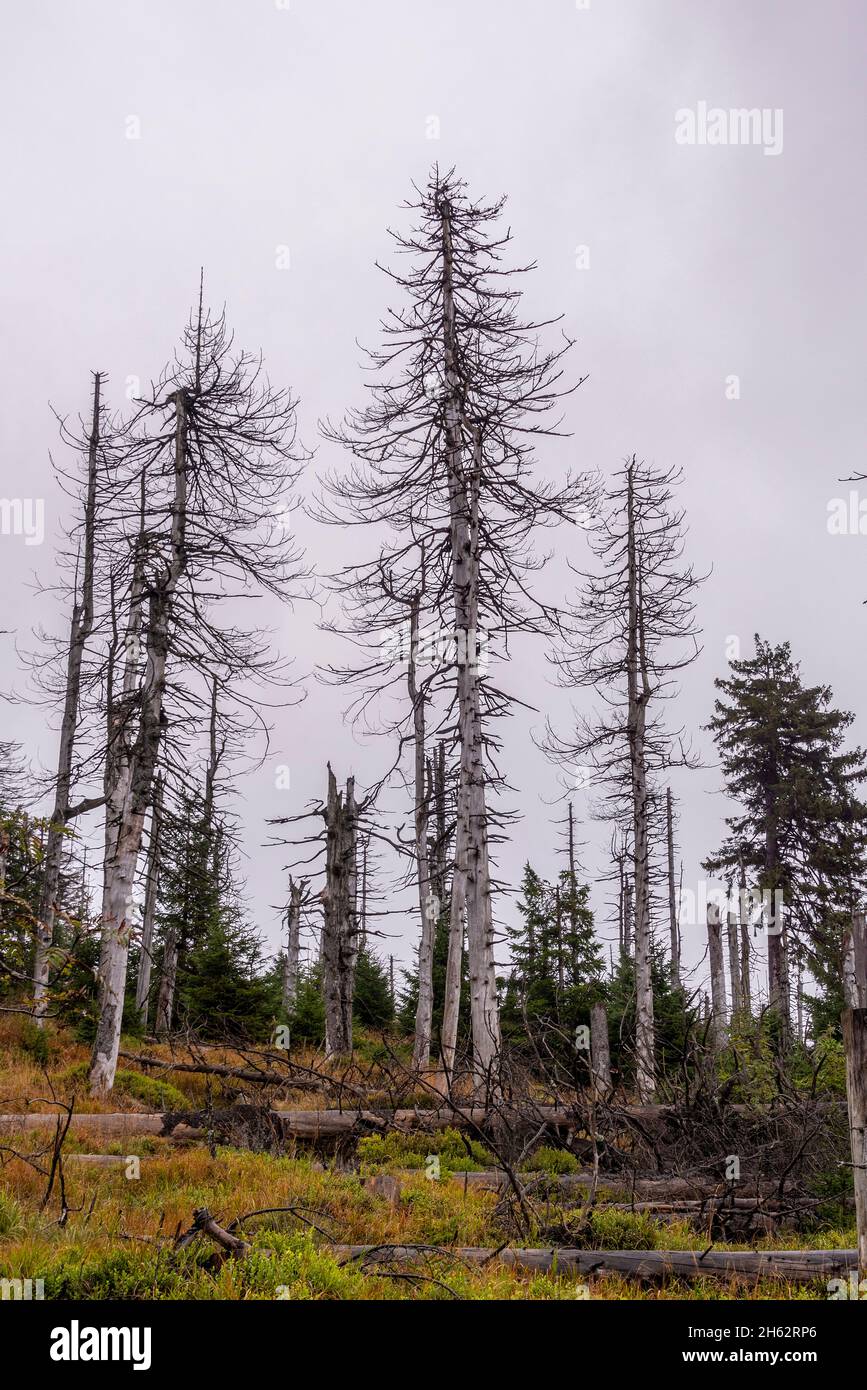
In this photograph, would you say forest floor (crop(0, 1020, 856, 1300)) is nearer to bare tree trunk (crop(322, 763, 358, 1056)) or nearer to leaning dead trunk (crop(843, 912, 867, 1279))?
leaning dead trunk (crop(843, 912, 867, 1279))

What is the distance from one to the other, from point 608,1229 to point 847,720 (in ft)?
79.4

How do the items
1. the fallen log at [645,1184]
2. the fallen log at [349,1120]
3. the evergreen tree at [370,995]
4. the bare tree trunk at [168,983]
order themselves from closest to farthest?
the fallen log at [645,1184]
the fallen log at [349,1120]
the bare tree trunk at [168,983]
the evergreen tree at [370,995]

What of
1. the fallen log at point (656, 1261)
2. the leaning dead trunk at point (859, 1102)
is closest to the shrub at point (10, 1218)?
the fallen log at point (656, 1261)

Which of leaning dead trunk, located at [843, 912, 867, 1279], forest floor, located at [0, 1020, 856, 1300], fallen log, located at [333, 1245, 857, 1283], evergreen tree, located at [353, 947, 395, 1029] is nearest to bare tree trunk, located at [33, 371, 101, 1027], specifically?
forest floor, located at [0, 1020, 856, 1300]

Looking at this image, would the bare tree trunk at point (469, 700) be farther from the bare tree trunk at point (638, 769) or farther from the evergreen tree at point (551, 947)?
the evergreen tree at point (551, 947)

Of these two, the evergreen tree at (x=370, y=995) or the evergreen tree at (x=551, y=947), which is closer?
the evergreen tree at (x=551, y=947)

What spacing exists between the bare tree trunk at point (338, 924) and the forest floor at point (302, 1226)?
269 inches

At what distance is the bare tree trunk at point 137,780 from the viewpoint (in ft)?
43.3

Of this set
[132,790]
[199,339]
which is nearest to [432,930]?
[132,790]

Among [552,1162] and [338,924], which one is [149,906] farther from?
[552,1162]

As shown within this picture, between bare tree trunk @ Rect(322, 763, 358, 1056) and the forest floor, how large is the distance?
6.84m

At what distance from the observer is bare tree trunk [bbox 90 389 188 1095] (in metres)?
13.2
